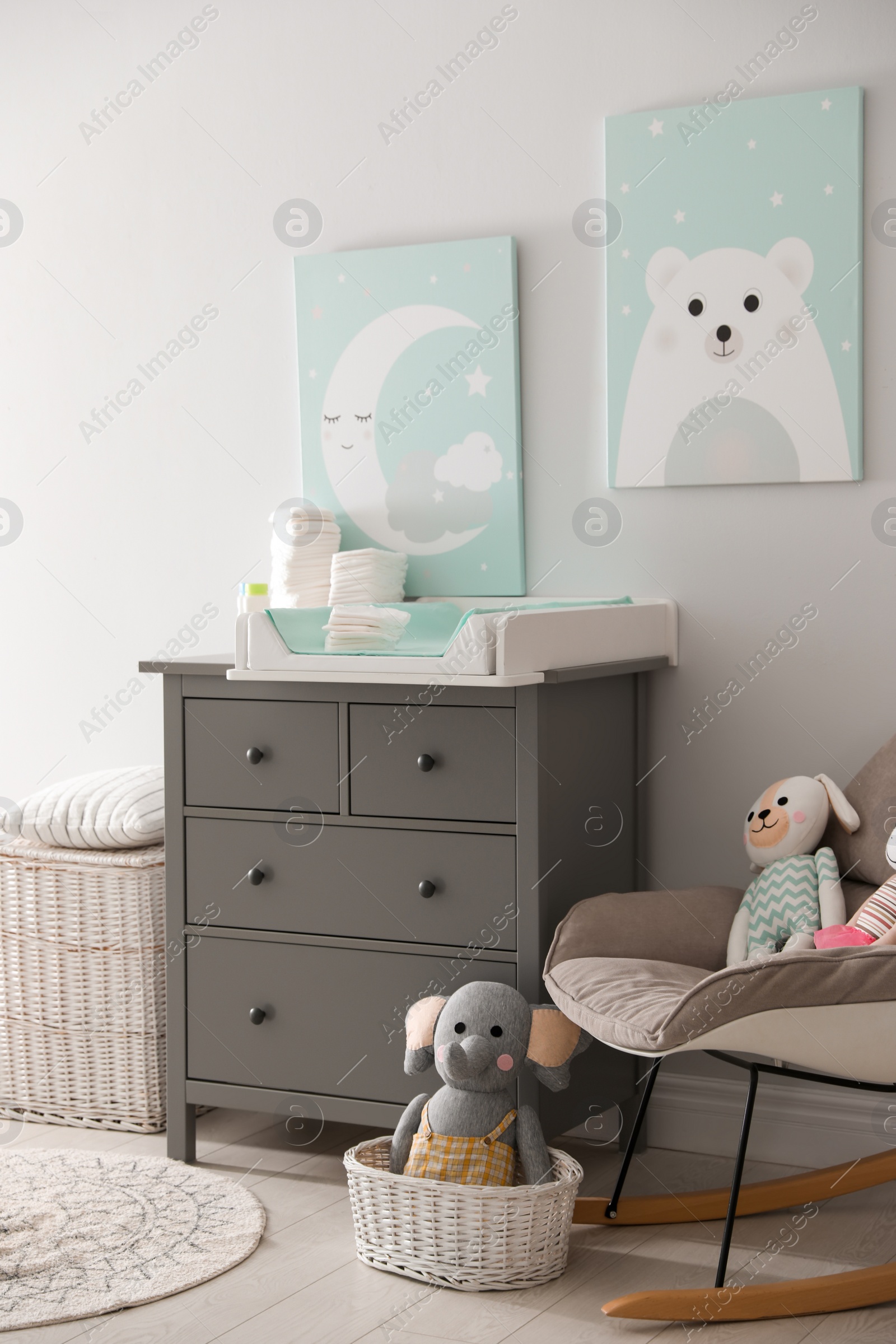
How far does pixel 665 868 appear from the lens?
254 cm

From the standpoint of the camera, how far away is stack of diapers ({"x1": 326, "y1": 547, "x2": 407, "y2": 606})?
8.48ft

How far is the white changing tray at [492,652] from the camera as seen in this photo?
2.04 meters

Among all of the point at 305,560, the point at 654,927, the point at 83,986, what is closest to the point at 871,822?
the point at 654,927

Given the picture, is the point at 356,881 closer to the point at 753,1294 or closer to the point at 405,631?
the point at 405,631

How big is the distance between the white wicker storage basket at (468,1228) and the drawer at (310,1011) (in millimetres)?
261

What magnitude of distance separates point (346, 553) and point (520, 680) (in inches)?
27.8

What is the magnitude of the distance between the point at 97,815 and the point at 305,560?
0.65 m

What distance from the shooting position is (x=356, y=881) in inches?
87.7

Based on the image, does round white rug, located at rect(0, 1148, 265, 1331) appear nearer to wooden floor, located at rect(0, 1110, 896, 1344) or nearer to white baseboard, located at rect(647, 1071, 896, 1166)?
wooden floor, located at rect(0, 1110, 896, 1344)

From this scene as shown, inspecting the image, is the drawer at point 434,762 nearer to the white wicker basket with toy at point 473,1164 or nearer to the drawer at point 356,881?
the drawer at point 356,881

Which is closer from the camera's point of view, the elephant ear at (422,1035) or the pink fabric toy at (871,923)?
the pink fabric toy at (871,923)

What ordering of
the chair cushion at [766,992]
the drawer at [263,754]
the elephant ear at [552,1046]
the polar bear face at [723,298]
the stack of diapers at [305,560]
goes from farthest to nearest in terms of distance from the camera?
the stack of diapers at [305,560]
the polar bear face at [723,298]
the drawer at [263,754]
the elephant ear at [552,1046]
the chair cushion at [766,992]

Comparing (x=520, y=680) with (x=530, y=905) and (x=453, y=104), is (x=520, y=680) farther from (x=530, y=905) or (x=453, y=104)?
(x=453, y=104)

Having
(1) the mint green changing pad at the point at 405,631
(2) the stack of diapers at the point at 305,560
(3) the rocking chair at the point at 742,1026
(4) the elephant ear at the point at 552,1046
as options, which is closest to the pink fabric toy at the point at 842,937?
(3) the rocking chair at the point at 742,1026
